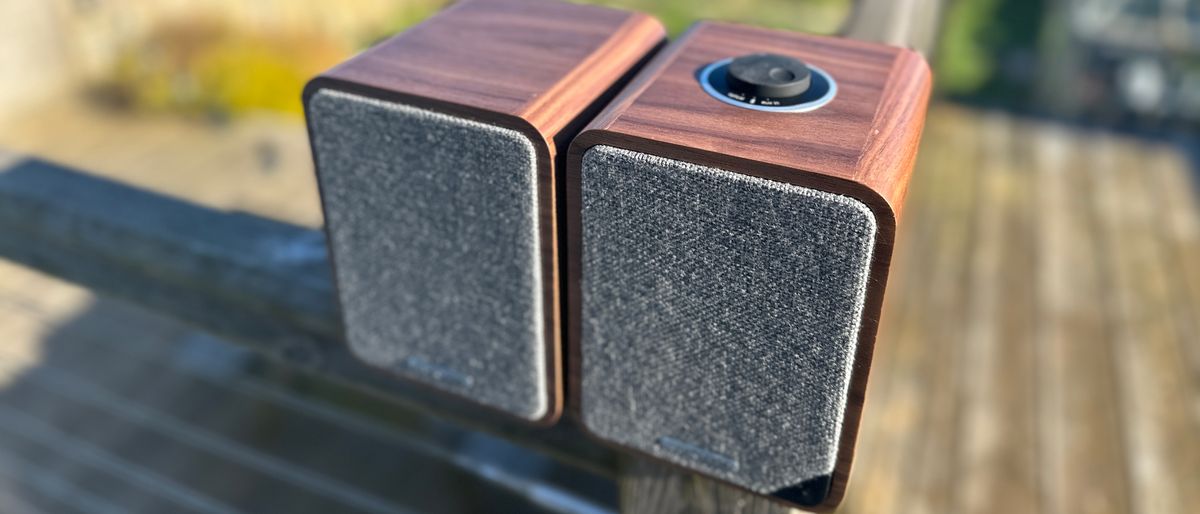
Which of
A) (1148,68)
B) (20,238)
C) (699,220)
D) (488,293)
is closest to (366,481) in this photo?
(20,238)

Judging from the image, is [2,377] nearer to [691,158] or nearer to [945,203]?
[691,158]

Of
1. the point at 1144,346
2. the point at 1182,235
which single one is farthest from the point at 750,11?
the point at 1144,346

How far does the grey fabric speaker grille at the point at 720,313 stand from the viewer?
0.57m

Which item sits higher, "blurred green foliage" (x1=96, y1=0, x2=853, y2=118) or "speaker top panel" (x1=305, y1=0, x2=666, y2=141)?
"speaker top panel" (x1=305, y1=0, x2=666, y2=141)

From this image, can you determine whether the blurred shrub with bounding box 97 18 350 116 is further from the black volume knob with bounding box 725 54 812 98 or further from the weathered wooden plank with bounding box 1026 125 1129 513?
the black volume knob with bounding box 725 54 812 98

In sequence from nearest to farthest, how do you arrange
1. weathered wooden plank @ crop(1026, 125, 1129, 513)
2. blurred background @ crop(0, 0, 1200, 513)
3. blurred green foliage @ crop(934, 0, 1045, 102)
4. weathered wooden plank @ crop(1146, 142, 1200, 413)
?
blurred background @ crop(0, 0, 1200, 513)
weathered wooden plank @ crop(1026, 125, 1129, 513)
weathered wooden plank @ crop(1146, 142, 1200, 413)
blurred green foliage @ crop(934, 0, 1045, 102)

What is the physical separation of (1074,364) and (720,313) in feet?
6.53

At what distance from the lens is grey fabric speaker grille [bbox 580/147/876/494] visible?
0.57 metres

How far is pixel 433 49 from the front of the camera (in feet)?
2.49

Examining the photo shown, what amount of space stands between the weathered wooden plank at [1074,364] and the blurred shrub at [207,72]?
459 centimetres

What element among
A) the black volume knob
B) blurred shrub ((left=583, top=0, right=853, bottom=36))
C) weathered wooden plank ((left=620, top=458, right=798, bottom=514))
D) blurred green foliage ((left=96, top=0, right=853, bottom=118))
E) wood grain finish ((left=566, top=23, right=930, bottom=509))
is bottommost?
blurred shrub ((left=583, top=0, right=853, bottom=36))

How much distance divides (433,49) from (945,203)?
259 cm

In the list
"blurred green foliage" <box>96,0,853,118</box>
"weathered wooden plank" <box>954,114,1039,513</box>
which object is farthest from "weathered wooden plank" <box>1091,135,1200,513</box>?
"blurred green foliage" <box>96,0,853,118</box>

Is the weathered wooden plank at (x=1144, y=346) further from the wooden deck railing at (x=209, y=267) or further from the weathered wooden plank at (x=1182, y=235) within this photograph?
the wooden deck railing at (x=209, y=267)
